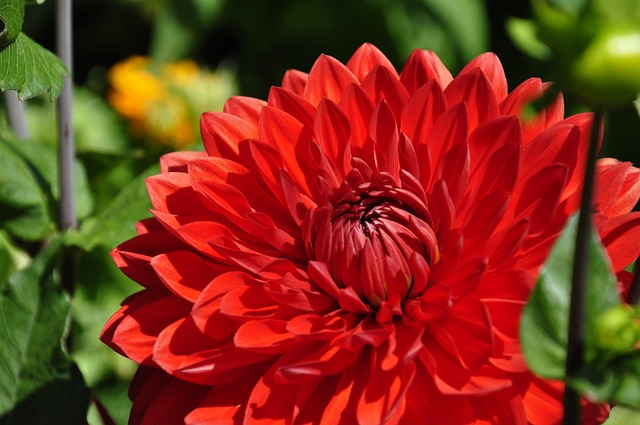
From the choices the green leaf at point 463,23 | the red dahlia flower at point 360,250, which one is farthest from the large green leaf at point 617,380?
the green leaf at point 463,23

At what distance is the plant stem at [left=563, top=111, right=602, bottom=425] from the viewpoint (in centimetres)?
43

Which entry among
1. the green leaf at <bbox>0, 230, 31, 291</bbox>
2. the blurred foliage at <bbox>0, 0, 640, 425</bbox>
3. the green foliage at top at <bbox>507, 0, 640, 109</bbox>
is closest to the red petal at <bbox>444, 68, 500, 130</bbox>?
the green foliage at top at <bbox>507, 0, 640, 109</bbox>

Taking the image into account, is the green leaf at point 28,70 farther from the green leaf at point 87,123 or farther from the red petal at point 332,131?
the green leaf at point 87,123

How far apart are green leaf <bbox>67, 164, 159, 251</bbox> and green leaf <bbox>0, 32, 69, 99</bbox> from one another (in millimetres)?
250

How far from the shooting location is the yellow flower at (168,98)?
1.90 metres

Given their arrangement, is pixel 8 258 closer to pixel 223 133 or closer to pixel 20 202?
pixel 20 202

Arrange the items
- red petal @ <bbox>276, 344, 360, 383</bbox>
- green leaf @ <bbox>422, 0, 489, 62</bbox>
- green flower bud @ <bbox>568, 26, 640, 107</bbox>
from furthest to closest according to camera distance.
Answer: green leaf @ <bbox>422, 0, 489, 62</bbox> → red petal @ <bbox>276, 344, 360, 383</bbox> → green flower bud @ <bbox>568, 26, 640, 107</bbox>

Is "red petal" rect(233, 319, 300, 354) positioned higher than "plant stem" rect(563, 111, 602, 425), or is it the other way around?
"plant stem" rect(563, 111, 602, 425)

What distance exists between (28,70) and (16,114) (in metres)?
0.30

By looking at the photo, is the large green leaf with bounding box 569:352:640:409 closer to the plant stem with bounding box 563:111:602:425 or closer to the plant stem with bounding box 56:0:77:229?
the plant stem with bounding box 563:111:602:425

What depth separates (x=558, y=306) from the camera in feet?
1.71

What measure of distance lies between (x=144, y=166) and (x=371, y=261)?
20.4 inches

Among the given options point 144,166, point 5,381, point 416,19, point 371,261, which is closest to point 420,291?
point 371,261

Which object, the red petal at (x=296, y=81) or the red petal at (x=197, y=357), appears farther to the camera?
the red petal at (x=296, y=81)
